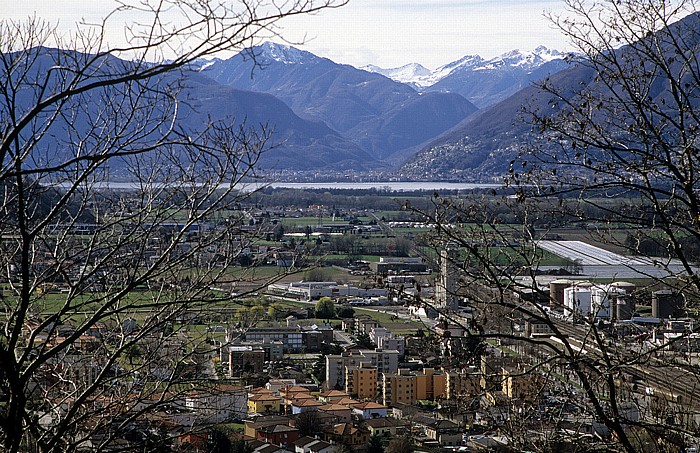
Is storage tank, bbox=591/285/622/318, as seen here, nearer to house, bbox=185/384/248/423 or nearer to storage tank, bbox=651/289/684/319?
storage tank, bbox=651/289/684/319

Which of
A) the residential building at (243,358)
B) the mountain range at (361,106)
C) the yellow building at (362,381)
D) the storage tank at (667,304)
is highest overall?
the mountain range at (361,106)

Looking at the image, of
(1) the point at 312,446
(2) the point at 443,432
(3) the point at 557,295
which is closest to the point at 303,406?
(1) the point at 312,446

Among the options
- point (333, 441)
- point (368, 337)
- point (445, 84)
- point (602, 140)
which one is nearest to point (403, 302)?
point (602, 140)

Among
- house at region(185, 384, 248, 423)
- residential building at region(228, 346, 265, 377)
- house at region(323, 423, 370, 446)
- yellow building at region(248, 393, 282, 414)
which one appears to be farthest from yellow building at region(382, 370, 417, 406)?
house at region(185, 384, 248, 423)

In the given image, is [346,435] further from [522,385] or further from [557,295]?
[522,385]

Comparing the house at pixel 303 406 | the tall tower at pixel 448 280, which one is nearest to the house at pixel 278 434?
the house at pixel 303 406

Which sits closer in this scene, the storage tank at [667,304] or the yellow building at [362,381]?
the storage tank at [667,304]

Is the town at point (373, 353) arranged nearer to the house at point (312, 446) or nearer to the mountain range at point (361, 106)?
the house at point (312, 446)
